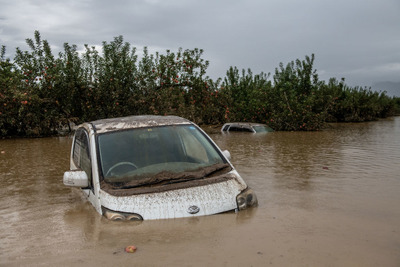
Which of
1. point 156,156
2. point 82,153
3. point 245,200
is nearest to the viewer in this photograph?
point 245,200

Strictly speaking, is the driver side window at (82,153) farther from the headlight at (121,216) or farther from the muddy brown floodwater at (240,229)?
the headlight at (121,216)

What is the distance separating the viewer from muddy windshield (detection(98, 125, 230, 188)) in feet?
13.8

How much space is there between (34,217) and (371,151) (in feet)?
30.3

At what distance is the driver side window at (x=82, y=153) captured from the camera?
4.62m

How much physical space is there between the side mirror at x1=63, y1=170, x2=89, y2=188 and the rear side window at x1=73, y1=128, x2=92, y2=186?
0.16m

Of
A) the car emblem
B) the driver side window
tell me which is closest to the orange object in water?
the car emblem

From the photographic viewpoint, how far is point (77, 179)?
14.1ft

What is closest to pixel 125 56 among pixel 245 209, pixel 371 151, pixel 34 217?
pixel 371 151

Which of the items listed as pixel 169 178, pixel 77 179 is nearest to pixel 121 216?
pixel 169 178

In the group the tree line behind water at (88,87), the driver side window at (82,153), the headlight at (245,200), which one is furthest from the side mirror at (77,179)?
the tree line behind water at (88,87)

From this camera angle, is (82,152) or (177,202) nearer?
(177,202)

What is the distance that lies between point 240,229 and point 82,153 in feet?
8.34

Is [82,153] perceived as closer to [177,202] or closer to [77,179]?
[77,179]

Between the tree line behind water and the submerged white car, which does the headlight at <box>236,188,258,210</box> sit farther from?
the tree line behind water
